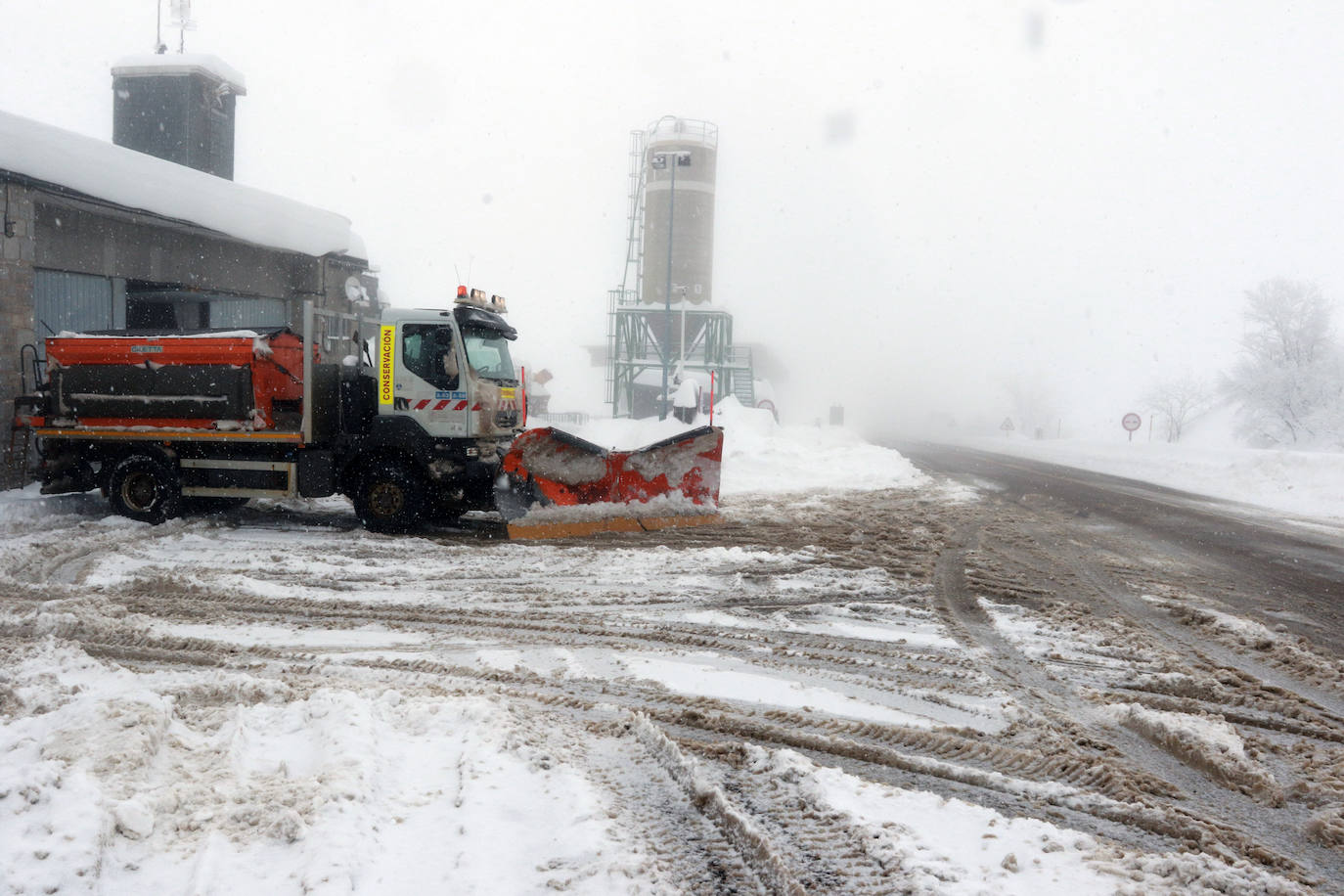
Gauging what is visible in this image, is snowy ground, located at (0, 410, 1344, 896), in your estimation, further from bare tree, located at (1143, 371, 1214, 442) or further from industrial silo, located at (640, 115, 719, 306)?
bare tree, located at (1143, 371, 1214, 442)

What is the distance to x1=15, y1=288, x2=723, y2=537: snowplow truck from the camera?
1011cm

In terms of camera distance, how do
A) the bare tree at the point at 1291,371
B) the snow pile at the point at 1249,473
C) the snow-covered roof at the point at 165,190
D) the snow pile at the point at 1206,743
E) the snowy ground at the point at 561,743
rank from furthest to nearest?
1. the bare tree at the point at 1291,371
2. the snow pile at the point at 1249,473
3. the snow-covered roof at the point at 165,190
4. the snow pile at the point at 1206,743
5. the snowy ground at the point at 561,743

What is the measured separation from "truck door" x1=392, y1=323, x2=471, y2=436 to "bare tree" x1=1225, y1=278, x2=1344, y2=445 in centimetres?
4430

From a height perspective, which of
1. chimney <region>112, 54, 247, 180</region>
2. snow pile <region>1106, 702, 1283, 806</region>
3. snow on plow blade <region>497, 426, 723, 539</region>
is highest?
chimney <region>112, 54, 247, 180</region>

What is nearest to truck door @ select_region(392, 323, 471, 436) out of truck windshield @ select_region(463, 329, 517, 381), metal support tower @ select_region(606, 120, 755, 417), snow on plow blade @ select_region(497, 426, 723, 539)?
truck windshield @ select_region(463, 329, 517, 381)

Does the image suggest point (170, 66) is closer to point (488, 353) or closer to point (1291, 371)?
point (488, 353)

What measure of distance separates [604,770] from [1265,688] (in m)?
3.86

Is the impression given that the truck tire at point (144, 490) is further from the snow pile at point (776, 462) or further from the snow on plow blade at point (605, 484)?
the snow pile at point (776, 462)

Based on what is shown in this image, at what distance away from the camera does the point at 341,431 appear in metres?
10.4

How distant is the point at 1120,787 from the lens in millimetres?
3551

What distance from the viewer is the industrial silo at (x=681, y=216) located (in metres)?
44.6

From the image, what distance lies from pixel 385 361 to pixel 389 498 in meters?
1.61

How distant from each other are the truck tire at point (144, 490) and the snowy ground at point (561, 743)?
2.95 m

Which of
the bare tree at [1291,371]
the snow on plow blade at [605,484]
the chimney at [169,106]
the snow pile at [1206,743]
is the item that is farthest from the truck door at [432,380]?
the bare tree at [1291,371]
